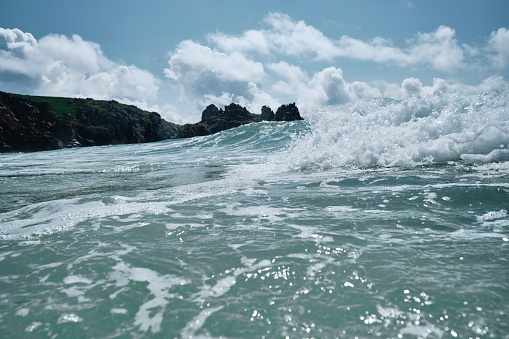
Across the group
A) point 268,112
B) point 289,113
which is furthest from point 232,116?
point 289,113

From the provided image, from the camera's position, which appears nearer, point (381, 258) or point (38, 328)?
point (38, 328)

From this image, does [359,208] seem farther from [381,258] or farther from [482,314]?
[482,314]

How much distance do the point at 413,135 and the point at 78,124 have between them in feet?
352

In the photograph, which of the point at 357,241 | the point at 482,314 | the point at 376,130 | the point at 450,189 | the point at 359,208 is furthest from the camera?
the point at 376,130

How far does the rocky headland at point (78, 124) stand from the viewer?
65.0m

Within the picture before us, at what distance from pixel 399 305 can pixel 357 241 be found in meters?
1.14

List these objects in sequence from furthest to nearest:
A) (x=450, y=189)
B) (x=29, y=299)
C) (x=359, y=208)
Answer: (x=450, y=189), (x=359, y=208), (x=29, y=299)

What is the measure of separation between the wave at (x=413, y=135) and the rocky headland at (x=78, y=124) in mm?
75393

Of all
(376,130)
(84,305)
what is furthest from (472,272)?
(376,130)

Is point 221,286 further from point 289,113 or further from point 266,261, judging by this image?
point 289,113

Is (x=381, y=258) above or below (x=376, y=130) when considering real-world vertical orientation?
below

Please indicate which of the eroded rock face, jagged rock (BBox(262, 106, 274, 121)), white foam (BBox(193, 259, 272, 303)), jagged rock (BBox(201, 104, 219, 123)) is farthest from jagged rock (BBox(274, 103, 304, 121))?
white foam (BBox(193, 259, 272, 303))

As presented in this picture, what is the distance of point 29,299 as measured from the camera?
7.11 feet

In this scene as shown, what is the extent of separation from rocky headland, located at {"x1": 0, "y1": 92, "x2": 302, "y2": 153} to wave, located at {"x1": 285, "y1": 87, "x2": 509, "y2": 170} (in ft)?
247
